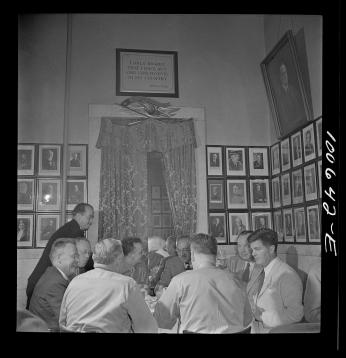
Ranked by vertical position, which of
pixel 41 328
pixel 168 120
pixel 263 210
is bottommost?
pixel 41 328

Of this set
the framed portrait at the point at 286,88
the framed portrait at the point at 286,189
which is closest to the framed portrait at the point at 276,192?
the framed portrait at the point at 286,189

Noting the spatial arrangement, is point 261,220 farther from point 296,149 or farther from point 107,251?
point 107,251

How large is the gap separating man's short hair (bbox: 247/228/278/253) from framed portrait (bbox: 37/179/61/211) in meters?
1.46

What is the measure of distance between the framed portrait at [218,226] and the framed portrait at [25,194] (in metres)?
1.34

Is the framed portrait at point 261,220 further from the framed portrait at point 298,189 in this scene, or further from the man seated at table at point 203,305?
the man seated at table at point 203,305

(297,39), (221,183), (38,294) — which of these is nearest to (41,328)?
(38,294)

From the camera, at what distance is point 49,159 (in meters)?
3.52

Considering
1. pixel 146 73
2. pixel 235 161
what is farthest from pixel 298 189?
pixel 146 73

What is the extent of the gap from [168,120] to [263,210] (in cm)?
100

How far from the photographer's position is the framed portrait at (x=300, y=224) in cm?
346

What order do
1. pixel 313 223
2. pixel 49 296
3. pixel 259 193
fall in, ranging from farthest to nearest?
pixel 259 193 → pixel 313 223 → pixel 49 296

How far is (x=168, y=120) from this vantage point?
360 cm

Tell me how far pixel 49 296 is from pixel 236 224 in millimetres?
1455
